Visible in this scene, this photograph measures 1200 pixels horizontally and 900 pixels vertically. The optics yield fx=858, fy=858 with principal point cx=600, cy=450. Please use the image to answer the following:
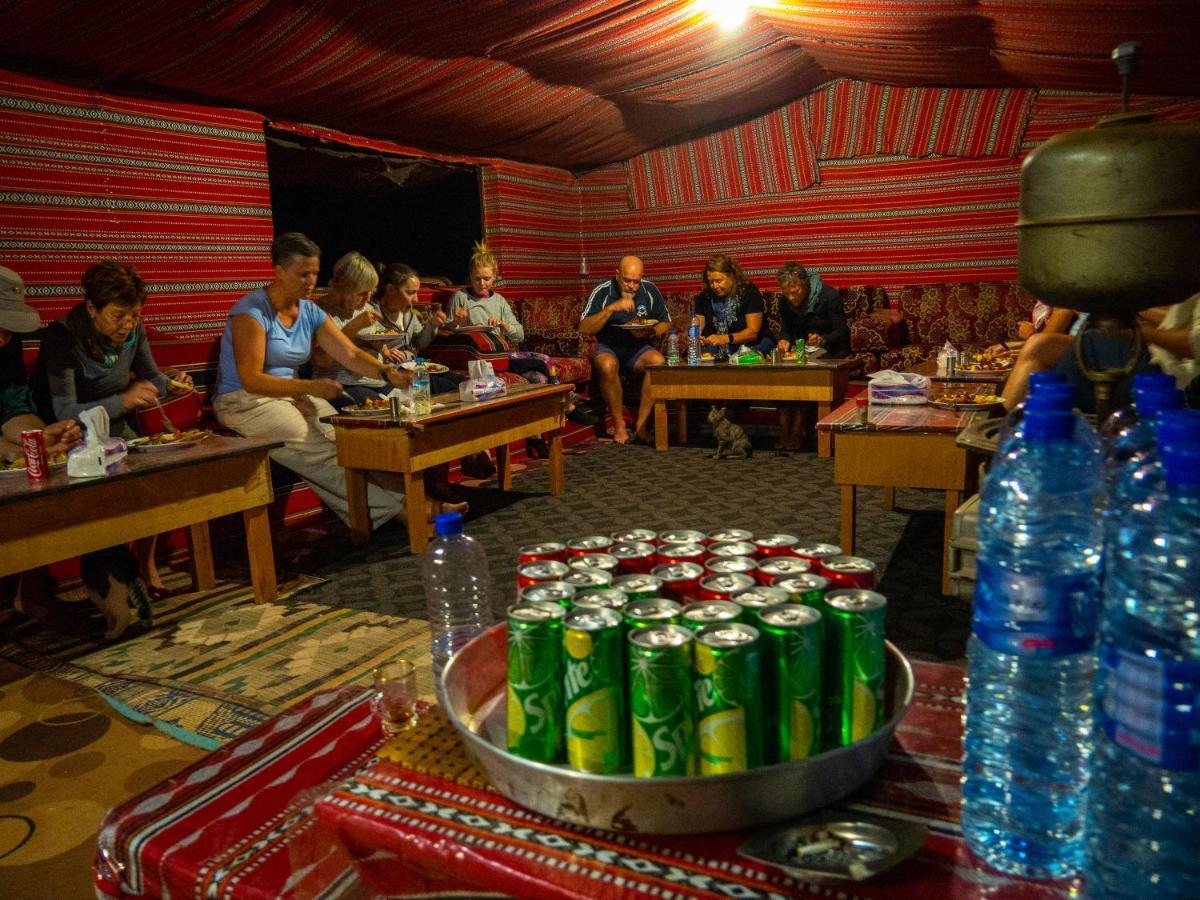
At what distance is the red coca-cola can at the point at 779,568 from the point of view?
40.7 inches

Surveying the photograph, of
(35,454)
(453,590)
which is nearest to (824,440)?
(453,590)

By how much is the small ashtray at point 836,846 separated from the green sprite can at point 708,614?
0.21m

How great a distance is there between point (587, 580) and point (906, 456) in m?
2.52

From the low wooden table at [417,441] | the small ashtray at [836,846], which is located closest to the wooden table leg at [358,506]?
the low wooden table at [417,441]

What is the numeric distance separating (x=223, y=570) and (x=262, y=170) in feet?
9.06

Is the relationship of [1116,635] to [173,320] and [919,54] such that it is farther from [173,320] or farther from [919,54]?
[919,54]

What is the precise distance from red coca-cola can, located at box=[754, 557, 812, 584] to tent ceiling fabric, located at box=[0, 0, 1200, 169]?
160 inches

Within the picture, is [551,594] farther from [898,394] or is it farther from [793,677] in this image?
[898,394]

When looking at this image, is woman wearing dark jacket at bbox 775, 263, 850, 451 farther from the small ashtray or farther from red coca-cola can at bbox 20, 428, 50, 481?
the small ashtray

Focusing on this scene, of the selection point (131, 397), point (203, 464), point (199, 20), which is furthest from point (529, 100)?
point (203, 464)

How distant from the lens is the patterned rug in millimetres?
2498

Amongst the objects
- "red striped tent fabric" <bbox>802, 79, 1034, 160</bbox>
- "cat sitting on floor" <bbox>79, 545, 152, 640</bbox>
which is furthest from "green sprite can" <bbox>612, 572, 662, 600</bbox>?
"red striped tent fabric" <bbox>802, 79, 1034, 160</bbox>

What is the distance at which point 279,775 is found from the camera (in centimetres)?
123

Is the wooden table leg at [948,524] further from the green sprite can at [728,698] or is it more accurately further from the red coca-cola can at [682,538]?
the green sprite can at [728,698]
